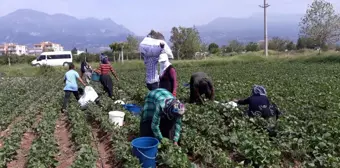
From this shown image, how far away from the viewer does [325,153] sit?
5000 mm

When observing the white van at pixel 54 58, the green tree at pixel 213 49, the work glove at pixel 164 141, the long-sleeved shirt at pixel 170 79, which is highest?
the green tree at pixel 213 49

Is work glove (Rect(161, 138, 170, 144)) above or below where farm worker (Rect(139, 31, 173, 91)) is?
below

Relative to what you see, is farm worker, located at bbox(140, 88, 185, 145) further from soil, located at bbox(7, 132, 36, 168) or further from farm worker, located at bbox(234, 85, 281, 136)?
soil, located at bbox(7, 132, 36, 168)

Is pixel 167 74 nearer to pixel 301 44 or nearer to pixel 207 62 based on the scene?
pixel 207 62

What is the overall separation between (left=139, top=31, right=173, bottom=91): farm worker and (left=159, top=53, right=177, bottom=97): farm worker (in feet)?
0.46

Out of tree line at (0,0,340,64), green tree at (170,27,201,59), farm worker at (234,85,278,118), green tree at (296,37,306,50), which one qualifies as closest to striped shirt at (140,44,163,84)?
farm worker at (234,85,278,118)

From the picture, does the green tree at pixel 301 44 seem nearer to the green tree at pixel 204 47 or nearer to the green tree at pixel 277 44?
the green tree at pixel 277 44

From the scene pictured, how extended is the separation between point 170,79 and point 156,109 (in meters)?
1.51

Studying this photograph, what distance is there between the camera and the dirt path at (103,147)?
18.7 ft

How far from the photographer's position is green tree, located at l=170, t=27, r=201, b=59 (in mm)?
49125

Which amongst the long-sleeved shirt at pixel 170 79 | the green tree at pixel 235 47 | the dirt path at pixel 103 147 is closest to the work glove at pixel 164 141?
the dirt path at pixel 103 147

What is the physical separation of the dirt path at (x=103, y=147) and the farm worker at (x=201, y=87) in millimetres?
2437

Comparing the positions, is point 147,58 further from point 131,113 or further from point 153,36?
point 131,113

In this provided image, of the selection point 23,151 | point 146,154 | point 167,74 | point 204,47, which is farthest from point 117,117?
point 204,47
